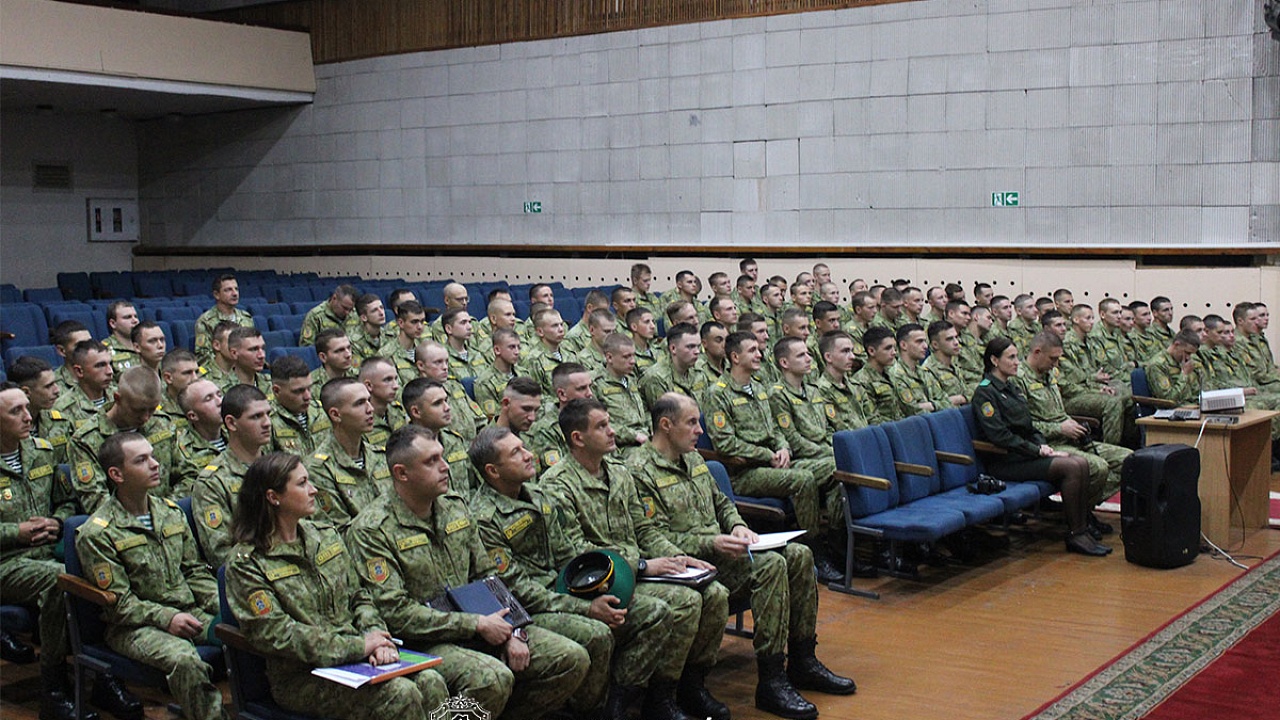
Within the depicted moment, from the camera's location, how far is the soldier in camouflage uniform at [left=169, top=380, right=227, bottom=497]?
5312mm

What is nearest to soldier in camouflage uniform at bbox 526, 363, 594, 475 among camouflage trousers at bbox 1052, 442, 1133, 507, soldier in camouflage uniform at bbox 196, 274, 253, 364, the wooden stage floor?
the wooden stage floor

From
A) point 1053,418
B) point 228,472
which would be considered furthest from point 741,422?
point 228,472

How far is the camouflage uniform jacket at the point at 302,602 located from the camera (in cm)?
351

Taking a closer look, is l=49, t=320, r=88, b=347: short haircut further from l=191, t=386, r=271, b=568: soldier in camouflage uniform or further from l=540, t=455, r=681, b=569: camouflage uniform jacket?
l=540, t=455, r=681, b=569: camouflage uniform jacket

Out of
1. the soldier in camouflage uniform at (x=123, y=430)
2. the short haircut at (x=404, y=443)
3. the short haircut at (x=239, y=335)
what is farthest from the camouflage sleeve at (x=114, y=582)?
the short haircut at (x=239, y=335)

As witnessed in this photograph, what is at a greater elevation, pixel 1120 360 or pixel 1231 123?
pixel 1231 123

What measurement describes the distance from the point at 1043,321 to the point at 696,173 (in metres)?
6.08

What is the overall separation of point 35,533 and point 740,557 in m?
2.57

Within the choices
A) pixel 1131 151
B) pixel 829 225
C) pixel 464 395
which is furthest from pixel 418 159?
pixel 464 395

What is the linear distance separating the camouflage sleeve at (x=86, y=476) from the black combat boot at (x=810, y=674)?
271 centimetres

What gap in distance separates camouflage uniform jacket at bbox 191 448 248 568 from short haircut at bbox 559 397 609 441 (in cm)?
113

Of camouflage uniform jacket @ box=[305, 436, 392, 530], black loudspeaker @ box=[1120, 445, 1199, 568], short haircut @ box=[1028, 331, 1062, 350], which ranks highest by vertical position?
short haircut @ box=[1028, 331, 1062, 350]

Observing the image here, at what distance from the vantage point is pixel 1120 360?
33.1 ft

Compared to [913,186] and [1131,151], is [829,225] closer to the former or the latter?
[913,186]
